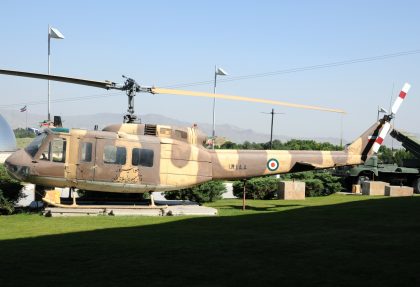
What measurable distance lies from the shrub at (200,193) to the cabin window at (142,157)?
4.15m

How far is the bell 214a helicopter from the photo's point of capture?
15086 millimetres

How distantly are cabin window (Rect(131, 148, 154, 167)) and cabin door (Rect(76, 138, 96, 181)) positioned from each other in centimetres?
127

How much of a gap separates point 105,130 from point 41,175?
259 cm

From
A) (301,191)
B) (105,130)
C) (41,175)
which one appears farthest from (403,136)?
(41,175)

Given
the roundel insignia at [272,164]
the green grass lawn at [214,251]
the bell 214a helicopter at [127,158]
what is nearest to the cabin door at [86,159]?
the bell 214a helicopter at [127,158]

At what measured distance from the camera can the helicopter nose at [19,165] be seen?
49.1ft

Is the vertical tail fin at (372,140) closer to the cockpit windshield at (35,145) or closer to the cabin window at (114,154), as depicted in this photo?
the cabin window at (114,154)

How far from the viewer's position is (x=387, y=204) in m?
16.9

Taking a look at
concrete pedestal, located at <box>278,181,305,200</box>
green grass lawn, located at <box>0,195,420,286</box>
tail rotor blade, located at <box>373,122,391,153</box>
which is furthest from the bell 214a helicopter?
tail rotor blade, located at <box>373,122,391,153</box>

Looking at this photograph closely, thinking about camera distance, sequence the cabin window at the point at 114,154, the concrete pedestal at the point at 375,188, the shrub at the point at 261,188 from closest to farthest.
A: the cabin window at the point at 114,154, the shrub at the point at 261,188, the concrete pedestal at the point at 375,188

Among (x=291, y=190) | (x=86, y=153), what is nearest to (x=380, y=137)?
(x=291, y=190)

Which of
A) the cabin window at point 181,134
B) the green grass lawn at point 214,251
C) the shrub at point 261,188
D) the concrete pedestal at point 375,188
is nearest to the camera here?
the green grass lawn at point 214,251

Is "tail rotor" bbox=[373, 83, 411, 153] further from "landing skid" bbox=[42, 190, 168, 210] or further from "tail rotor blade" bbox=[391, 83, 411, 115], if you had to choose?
"landing skid" bbox=[42, 190, 168, 210]

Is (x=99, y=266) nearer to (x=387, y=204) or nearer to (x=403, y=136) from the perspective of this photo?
(x=387, y=204)
